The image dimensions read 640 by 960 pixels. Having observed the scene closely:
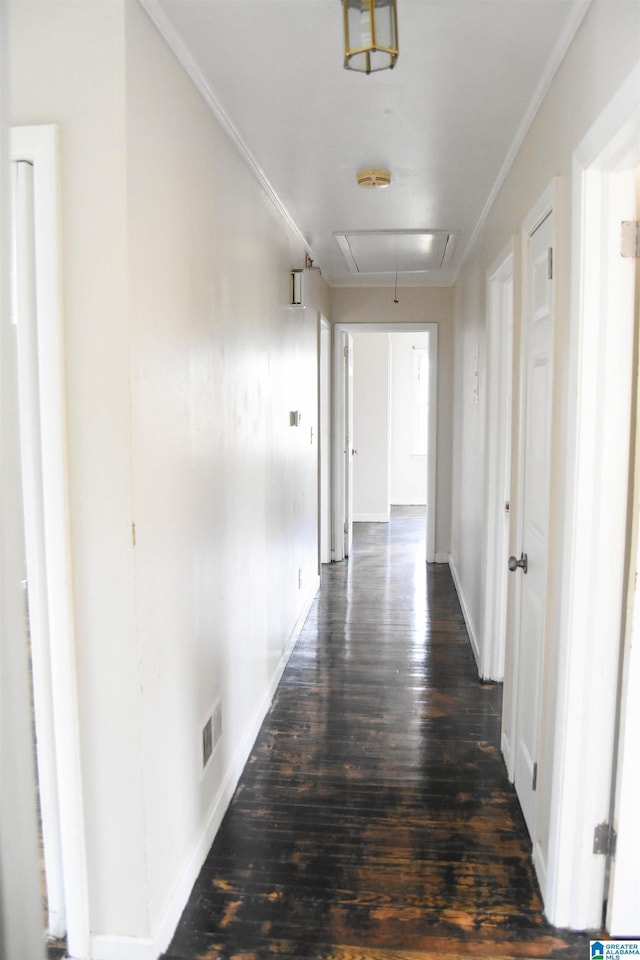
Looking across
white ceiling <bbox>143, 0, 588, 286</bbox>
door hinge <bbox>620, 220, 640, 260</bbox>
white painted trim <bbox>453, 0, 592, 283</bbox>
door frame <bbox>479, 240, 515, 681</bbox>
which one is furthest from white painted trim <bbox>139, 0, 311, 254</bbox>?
door hinge <bbox>620, 220, 640, 260</bbox>

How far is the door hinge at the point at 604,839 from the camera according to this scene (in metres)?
1.84

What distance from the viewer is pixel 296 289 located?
3.97 m

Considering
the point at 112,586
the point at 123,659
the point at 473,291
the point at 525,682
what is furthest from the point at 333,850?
the point at 473,291

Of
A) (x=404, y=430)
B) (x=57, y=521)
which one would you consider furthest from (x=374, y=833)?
(x=404, y=430)

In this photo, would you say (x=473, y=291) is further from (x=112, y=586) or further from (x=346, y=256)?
(x=112, y=586)

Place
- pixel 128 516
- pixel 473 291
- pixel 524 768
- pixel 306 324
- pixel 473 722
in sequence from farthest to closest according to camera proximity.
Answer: pixel 306 324, pixel 473 291, pixel 473 722, pixel 524 768, pixel 128 516

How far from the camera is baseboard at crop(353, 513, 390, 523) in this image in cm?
859

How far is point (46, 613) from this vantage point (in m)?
1.71

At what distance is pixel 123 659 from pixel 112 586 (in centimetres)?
18

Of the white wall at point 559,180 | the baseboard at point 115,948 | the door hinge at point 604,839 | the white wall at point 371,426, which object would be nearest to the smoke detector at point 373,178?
the white wall at point 559,180

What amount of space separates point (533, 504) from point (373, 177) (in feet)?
5.34

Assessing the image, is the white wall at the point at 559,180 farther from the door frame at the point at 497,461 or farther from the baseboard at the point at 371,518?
the baseboard at the point at 371,518

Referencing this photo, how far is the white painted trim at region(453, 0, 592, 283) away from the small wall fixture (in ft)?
3.57

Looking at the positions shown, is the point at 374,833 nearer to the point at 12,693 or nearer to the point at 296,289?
the point at 12,693
